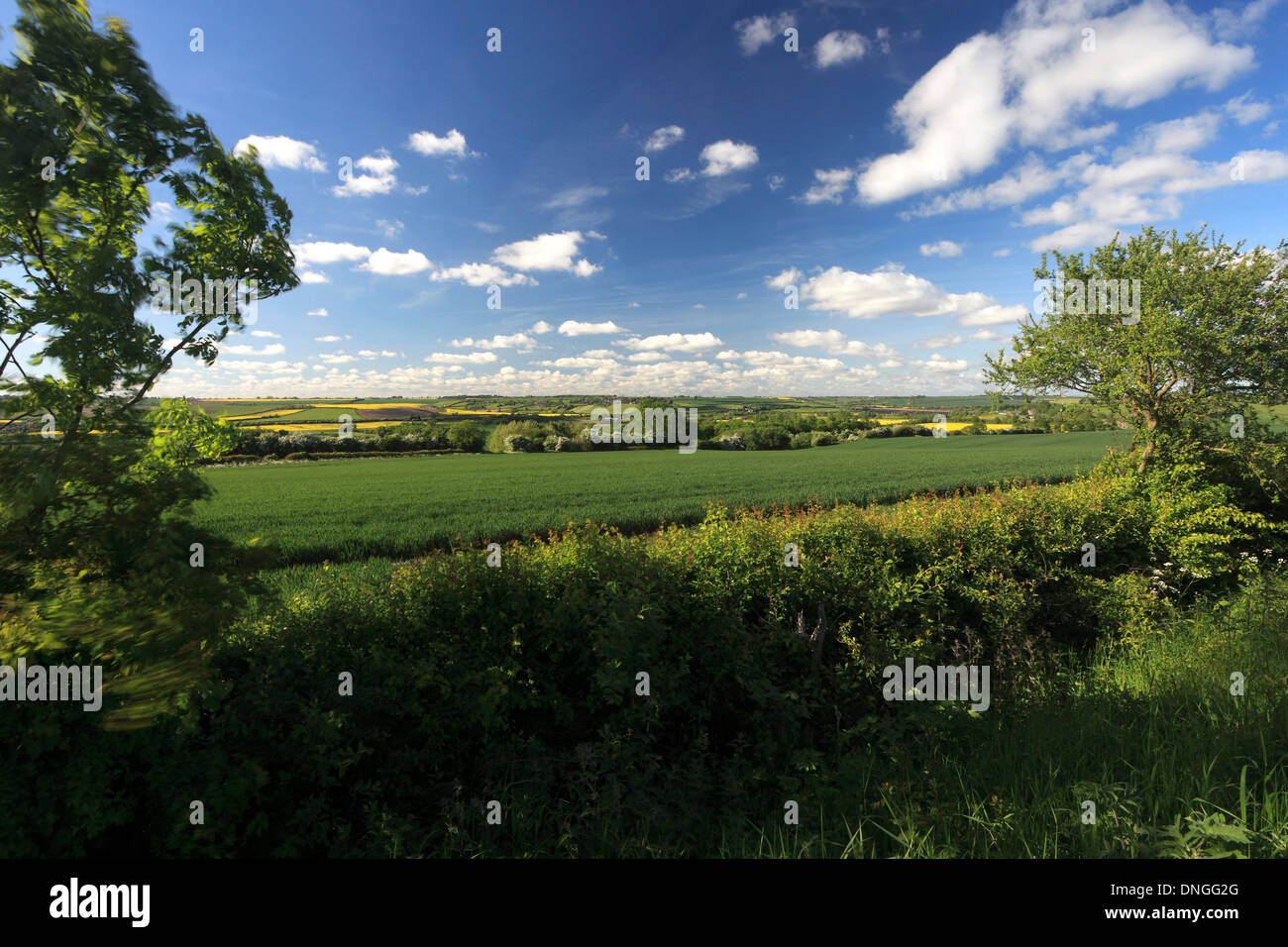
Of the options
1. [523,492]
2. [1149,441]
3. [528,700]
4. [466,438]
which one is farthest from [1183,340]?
[466,438]

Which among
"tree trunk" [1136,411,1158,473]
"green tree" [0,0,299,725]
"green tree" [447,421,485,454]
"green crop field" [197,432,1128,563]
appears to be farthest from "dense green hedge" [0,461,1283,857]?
"green tree" [447,421,485,454]

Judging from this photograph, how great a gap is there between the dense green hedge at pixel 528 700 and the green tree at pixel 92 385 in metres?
0.54

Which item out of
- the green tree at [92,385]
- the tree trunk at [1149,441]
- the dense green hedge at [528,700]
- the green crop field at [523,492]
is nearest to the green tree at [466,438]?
the green crop field at [523,492]

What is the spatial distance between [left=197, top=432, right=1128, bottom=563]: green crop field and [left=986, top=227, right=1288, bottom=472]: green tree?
5.99ft

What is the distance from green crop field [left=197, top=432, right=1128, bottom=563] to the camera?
13836mm

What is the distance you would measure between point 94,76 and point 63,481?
2.32 meters

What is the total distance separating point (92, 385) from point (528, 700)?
11.5 feet

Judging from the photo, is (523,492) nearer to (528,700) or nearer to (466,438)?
(528,700)

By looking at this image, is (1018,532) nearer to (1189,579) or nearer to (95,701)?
(1189,579)

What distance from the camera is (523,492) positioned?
74.2 feet

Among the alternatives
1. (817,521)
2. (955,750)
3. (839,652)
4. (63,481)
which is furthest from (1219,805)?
(63,481)

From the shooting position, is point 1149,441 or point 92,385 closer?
point 92,385

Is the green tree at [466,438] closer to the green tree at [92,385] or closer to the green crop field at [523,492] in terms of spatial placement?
the green crop field at [523,492]

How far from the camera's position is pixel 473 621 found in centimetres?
457
